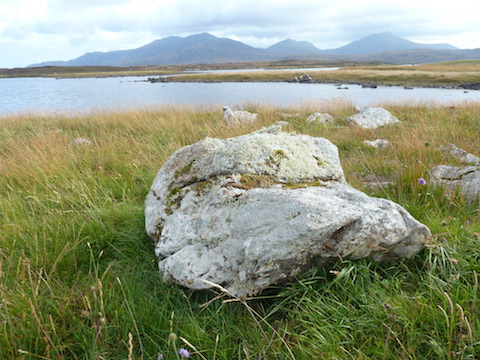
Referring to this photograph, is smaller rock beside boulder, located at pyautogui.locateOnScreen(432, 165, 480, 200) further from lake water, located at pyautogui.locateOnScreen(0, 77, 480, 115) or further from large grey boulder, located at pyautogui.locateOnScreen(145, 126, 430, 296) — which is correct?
lake water, located at pyautogui.locateOnScreen(0, 77, 480, 115)

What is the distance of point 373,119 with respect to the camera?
31.7ft

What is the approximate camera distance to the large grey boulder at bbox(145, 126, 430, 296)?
82.2 inches

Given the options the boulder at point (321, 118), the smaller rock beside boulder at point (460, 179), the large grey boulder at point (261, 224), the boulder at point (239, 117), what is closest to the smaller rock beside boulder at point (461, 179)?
the smaller rock beside boulder at point (460, 179)

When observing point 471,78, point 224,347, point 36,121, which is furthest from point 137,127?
point 471,78

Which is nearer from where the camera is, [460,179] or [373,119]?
[460,179]

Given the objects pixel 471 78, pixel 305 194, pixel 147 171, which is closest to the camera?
pixel 305 194

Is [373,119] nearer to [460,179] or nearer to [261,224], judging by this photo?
[460,179]

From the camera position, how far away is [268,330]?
194 cm

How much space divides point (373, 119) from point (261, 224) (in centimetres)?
884

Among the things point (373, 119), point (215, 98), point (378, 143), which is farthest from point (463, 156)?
point (215, 98)

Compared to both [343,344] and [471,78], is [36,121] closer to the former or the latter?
[343,344]

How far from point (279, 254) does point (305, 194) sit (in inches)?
23.3

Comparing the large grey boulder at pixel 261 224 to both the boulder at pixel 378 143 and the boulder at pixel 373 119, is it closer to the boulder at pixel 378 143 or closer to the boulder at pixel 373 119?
the boulder at pixel 378 143

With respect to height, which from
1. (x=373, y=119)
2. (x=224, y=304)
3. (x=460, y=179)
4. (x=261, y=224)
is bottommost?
(x=224, y=304)
